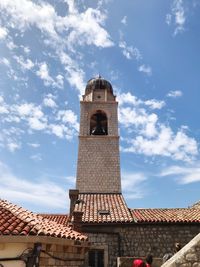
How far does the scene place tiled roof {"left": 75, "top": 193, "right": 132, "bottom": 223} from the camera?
11.8 m

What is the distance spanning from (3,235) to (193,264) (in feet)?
14.0

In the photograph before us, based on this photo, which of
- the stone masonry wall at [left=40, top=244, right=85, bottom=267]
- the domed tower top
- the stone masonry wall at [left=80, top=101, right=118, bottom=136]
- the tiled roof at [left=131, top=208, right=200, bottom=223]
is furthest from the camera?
the domed tower top

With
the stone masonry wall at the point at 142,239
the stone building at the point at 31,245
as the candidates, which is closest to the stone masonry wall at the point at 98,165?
the stone masonry wall at the point at 142,239

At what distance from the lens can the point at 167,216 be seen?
12.8 meters

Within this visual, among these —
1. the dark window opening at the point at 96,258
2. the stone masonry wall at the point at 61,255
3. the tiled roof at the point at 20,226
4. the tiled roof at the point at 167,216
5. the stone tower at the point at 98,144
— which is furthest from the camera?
the stone tower at the point at 98,144

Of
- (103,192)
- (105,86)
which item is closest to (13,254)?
(103,192)

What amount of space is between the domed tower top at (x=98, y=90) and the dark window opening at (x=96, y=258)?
13275 millimetres

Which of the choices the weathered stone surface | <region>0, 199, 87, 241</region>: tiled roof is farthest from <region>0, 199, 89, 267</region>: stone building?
the weathered stone surface

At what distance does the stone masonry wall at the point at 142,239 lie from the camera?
1125 centimetres

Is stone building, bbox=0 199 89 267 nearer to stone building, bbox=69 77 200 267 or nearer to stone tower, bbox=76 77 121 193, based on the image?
stone building, bbox=69 77 200 267

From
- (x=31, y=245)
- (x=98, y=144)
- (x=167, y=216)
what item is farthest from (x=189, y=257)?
(x=98, y=144)

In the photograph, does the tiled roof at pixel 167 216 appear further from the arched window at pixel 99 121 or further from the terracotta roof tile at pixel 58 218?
the arched window at pixel 99 121

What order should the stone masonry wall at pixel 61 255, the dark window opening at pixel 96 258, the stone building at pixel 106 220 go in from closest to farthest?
the stone masonry wall at pixel 61 255
the stone building at pixel 106 220
the dark window opening at pixel 96 258

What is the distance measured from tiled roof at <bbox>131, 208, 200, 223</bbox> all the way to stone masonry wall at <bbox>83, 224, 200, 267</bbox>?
0.26m
